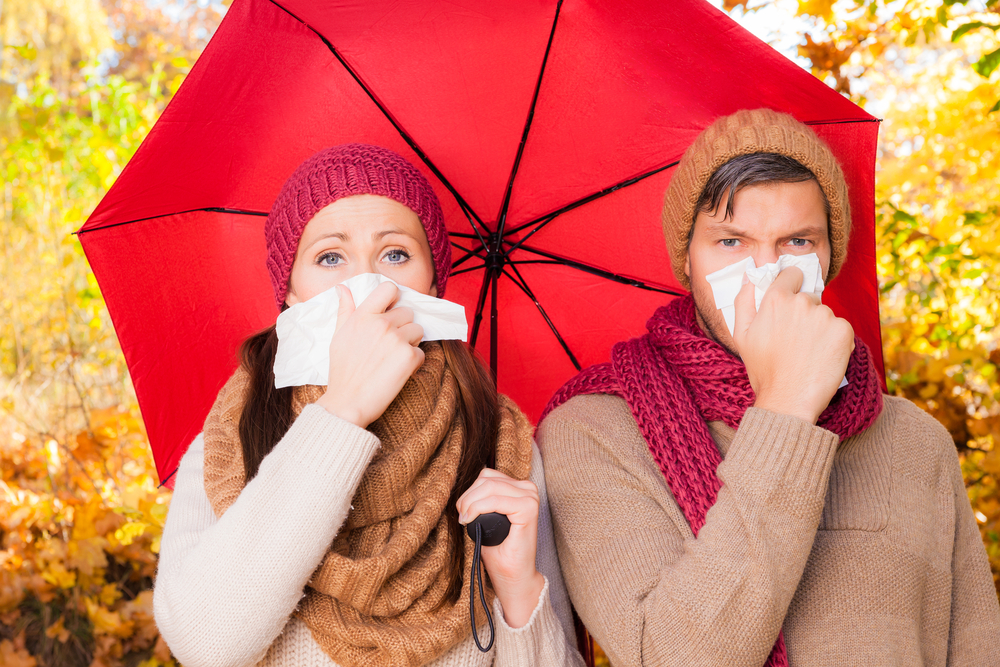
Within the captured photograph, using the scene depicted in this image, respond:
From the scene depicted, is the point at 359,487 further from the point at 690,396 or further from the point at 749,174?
the point at 749,174

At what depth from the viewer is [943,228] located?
3854mm

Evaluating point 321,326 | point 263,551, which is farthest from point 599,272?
point 263,551

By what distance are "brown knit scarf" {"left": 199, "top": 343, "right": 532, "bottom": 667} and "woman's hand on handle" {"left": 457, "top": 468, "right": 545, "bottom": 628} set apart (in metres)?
0.10

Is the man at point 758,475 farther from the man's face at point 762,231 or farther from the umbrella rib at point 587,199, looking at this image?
the umbrella rib at point 587,199

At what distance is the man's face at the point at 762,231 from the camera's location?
2145mm

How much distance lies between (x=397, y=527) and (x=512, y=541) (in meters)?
0.29

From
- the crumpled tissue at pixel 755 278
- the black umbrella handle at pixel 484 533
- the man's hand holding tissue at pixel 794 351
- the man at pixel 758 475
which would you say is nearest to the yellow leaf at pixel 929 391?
the man at pixel 758 475

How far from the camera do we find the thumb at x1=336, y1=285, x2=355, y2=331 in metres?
1.96

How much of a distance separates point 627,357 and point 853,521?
0.73 metres

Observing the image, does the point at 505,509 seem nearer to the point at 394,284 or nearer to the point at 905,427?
the point at 394,284

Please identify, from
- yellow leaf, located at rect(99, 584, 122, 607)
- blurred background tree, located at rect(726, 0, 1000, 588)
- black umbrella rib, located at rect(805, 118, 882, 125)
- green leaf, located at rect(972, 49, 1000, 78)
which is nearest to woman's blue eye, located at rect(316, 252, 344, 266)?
black umbrella rib, located at rect(805, 118, 882, 125)

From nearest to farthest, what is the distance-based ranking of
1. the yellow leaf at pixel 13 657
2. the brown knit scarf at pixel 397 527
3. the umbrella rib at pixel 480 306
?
the brown knit scarf at pixel 397 527
the umbrella rib at pixel 480 306
the yellow leaf at pixel 13 657

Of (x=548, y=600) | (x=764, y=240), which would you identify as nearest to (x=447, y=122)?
(x=764, y=240)

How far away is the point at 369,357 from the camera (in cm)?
A: 189
